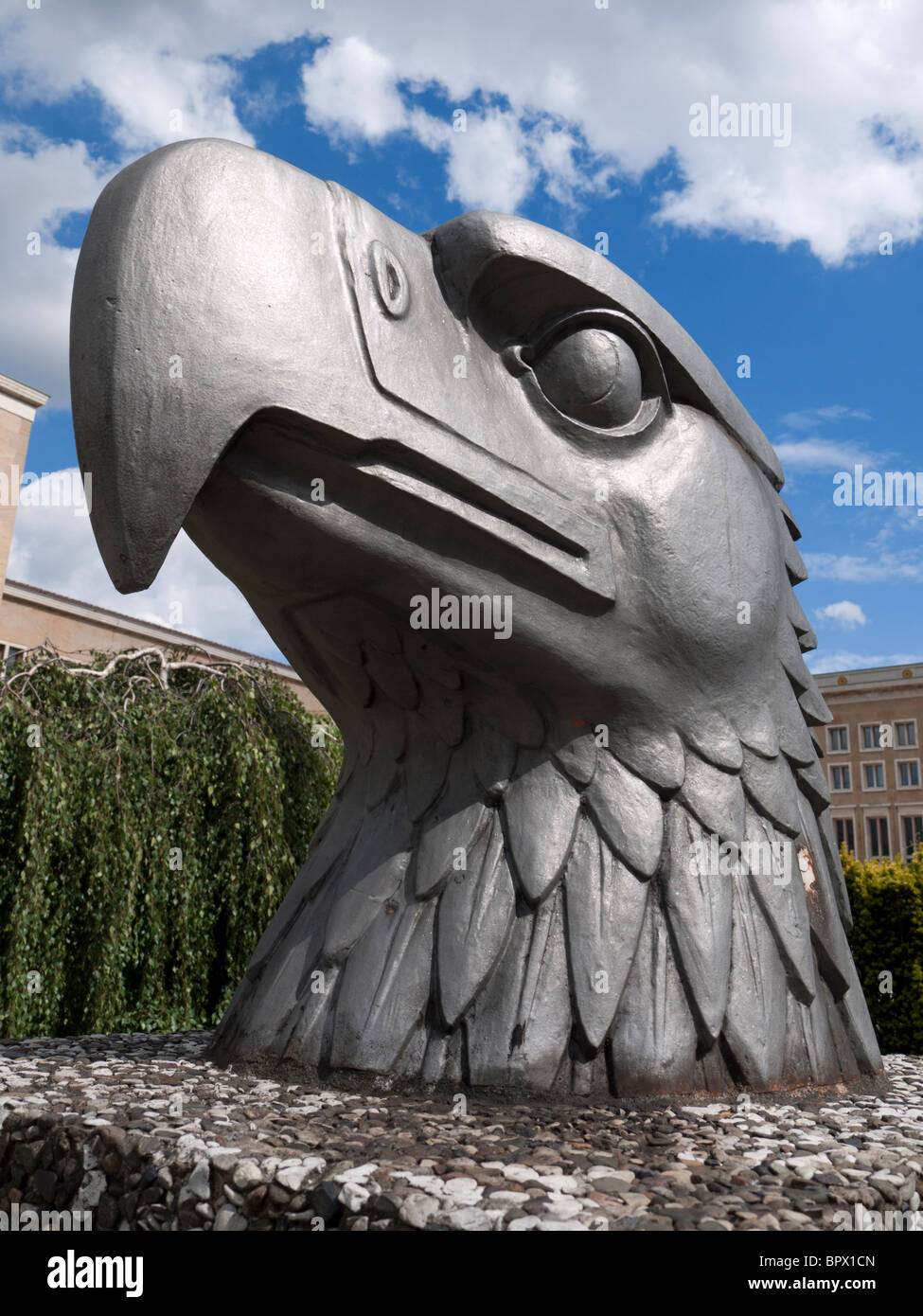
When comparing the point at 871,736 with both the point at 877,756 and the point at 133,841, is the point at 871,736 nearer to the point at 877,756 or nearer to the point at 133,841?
the point at 877,756

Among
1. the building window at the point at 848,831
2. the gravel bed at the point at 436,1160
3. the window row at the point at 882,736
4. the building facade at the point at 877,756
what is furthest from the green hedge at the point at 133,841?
the building window at the point at 848,831

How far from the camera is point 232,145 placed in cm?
195

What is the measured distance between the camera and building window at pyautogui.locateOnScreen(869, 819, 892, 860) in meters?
33.8

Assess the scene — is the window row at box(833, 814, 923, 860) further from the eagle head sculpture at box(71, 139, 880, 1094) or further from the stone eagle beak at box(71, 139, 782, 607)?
the stone eagle beak at box(71, 139, 782, 607)

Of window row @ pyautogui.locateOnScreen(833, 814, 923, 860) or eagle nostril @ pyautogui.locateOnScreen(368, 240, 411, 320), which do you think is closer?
eagle nostril @ pyautogui.locateOnScreen(368, 240, 411, 320)

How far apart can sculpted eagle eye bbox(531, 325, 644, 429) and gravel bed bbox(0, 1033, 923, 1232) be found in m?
1.48

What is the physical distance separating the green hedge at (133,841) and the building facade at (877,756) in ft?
94.0

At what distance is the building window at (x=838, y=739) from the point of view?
1328 inches

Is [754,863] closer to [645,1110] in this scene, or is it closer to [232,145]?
[645,1110]

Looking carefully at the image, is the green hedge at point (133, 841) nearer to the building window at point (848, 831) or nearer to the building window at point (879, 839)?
the building window at point (879, 839)

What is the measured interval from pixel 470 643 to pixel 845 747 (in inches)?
1349

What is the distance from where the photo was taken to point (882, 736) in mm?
32406

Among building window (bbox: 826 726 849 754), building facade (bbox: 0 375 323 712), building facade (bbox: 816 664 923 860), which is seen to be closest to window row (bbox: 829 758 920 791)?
building facade (bbox: 816 664 923 860)

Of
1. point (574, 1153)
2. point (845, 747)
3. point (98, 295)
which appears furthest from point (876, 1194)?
point (845, 747)
